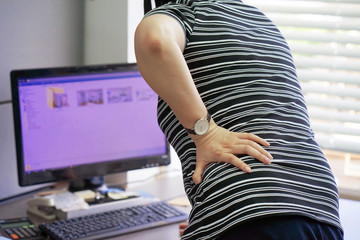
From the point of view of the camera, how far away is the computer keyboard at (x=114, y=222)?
1628 millimetres

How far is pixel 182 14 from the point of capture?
1179mm

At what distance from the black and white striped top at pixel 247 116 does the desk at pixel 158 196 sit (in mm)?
478

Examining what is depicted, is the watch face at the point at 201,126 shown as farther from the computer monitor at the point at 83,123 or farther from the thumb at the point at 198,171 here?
the computer monitor at the point at 83,123

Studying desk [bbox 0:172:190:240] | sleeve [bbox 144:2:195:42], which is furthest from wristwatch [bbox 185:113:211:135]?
desk [bbox 0:172:190:240]

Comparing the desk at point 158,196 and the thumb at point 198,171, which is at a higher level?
the thumb at point 198,171

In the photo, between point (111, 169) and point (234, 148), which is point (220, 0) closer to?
point (234, 148)

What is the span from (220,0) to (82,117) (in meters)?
0.79

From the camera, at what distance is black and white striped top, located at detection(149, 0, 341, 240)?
109cm

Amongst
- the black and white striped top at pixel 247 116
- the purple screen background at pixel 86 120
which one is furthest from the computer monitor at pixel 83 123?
the black and white striped top at pixel 247 116

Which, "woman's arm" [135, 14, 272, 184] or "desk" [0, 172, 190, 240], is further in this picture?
"desk" [0, 172, 190, 240]

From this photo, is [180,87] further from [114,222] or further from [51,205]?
[51,205]

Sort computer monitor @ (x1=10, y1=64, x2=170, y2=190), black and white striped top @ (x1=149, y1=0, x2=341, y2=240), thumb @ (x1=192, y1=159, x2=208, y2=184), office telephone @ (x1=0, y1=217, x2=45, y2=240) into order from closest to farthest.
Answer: black and white striped top @ (x1=149, y1=0, x2=341, y2=240)
thumb @ (x1=192, y1=159, x2=208, y2=184)
office telephone @ (x1=0, y1=217, x2=45, y2=240)
computer monitor @ (x1=10, y1=64, x2=170, y2=190)

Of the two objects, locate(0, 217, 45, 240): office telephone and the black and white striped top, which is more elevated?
the black and white striped top

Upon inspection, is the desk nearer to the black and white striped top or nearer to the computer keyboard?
the computer keyboard
